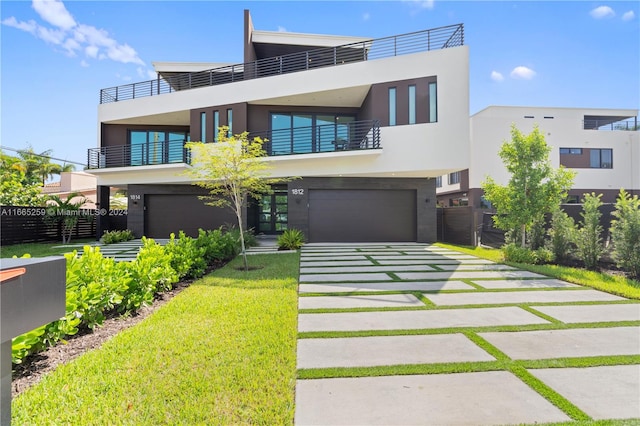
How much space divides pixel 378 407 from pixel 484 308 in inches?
130

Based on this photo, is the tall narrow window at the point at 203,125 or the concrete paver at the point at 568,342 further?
the tall narrow window at the point at 203,125

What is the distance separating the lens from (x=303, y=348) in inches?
135

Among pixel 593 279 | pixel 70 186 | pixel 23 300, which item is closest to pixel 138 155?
pixel 23 300

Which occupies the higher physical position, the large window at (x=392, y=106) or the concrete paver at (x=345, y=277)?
the large window at (x=392, y=106)

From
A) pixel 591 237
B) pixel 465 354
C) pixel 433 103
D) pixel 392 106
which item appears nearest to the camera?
pixel 465 354

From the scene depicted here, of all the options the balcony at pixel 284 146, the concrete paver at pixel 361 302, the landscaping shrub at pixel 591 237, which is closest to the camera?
the concrete paver at pixel 361 302

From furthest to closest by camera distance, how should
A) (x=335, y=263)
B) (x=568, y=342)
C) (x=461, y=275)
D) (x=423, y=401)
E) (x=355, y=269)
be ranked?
(x=335, y=263), (x=355, y=269), (x=461, y=275), (x=568, y=342), (x=423, y=401)

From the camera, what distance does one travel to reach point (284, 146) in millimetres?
13836

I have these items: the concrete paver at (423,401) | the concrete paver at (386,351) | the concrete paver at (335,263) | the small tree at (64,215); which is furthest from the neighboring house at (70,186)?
the concrete paver at (423,401)

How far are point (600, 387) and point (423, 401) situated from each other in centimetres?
167

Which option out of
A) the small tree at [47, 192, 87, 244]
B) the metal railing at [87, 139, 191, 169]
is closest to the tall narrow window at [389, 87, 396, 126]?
the metal railing at [87, 139, 191, 169]

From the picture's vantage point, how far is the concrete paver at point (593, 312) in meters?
4.32

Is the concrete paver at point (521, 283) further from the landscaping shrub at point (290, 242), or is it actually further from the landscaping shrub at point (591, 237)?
the landscaping shrub at point (290, 242)

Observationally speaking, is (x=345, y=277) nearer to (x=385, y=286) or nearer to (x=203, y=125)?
(x=385, y=286)
